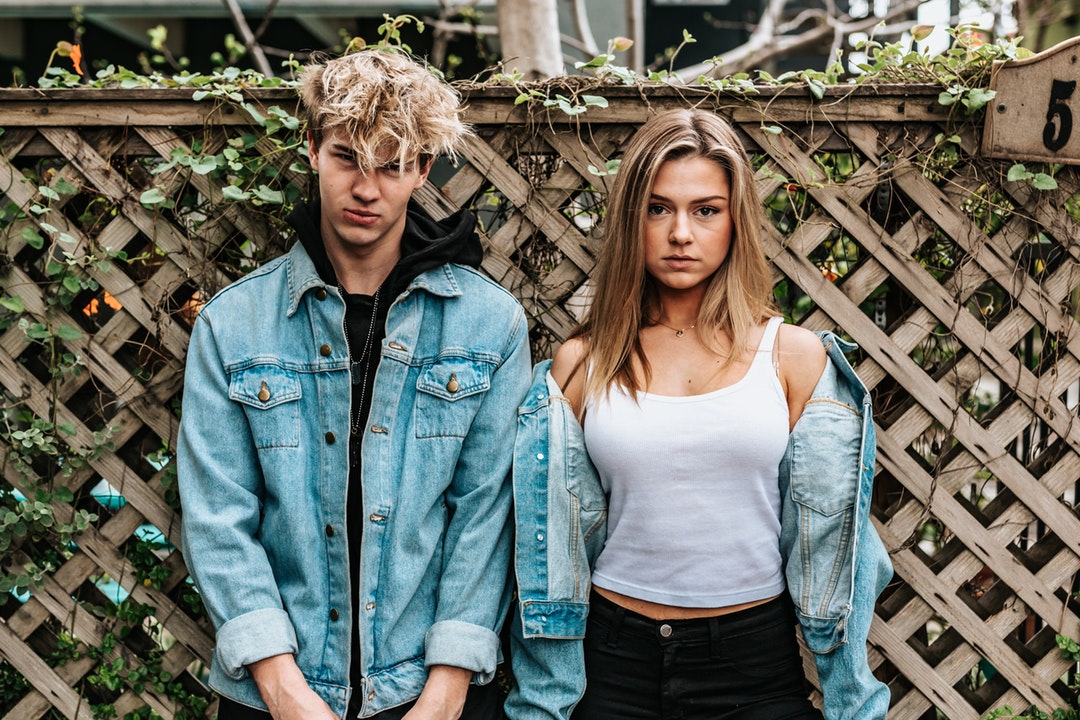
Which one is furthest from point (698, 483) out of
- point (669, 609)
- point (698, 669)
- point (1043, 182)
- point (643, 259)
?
point (1043, 182)

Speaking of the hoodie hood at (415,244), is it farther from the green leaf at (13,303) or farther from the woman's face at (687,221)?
the green leaf at (13,303)

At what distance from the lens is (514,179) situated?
239 centimetres

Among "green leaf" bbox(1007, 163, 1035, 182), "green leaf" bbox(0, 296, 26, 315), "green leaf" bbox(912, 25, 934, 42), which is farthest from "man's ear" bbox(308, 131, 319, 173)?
"green leaf" bbox(1007, 163, 1035, 182)

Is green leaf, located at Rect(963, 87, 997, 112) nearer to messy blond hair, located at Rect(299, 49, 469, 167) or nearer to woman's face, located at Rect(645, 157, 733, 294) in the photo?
woman's face, located at Rect(645, 157, 733, 294)

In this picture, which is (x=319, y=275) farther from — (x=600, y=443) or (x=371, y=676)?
(x=371, y=676)

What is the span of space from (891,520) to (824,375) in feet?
2.01

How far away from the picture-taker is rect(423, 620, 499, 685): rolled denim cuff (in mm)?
2047

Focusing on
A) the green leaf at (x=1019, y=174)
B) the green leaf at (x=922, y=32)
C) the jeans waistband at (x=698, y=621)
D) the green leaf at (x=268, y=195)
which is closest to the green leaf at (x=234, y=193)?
the green leaf at (x=268, y=195)

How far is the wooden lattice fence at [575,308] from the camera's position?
7.75 feet

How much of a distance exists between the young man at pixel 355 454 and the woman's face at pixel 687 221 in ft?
1.39

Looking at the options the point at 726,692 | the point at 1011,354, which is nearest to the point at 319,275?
the point at 726,692

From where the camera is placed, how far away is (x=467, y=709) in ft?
7.04

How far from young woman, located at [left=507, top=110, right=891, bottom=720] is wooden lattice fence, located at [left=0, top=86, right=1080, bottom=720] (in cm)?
34

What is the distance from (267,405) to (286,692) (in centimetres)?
60
